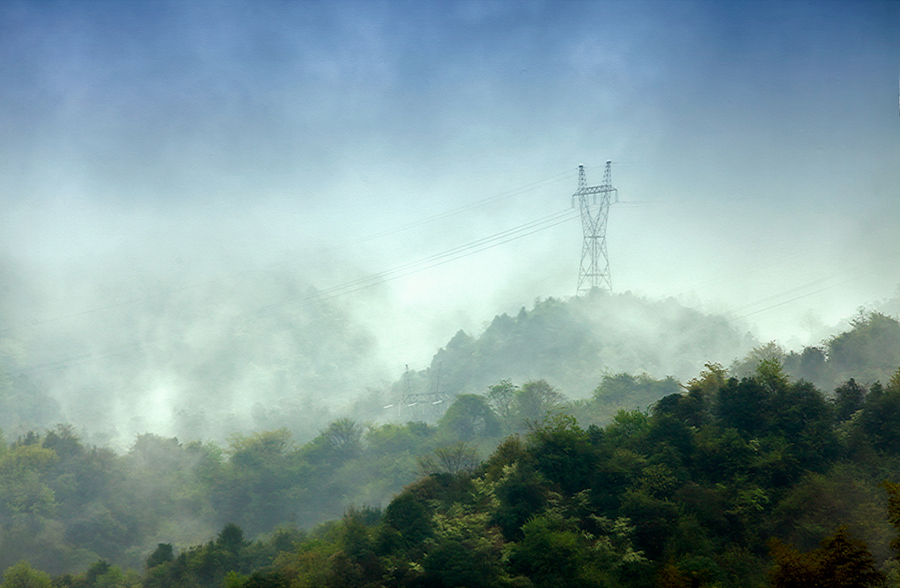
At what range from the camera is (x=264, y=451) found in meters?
77.2

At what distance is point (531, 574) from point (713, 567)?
7.82 m

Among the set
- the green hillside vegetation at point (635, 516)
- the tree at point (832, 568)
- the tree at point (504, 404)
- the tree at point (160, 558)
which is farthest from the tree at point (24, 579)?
the tree at point (504, 404)

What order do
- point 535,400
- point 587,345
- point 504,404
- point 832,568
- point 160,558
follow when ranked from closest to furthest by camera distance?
point 832,568
point 160,558
point 535,400
point 504,404
point 587,345

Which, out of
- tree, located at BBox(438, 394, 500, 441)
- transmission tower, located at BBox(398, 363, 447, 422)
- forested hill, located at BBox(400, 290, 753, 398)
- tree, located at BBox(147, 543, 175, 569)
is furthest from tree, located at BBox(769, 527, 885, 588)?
transmission tower, located at BBox(398, 363, 447, 422)

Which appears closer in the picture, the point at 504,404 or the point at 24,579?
the point at 24,579

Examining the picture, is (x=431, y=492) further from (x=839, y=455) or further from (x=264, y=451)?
(x=264, y=451)

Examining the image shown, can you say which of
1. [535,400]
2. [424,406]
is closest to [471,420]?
[535,400]

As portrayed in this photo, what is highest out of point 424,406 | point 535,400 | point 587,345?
point 587,345

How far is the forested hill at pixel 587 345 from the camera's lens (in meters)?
121

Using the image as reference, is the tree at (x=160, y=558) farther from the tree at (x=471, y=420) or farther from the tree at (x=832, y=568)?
the tree at (x=471, y=420)

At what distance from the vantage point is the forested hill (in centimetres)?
12144

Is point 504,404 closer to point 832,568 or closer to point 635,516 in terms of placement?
point 635,516

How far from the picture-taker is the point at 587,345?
129 metres

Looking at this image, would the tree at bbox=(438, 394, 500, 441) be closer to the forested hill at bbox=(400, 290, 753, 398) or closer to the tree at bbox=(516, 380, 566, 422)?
the tree at bbox=(516, 380, 566, 422)
